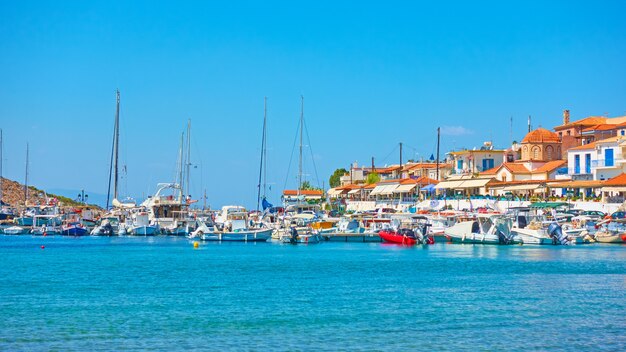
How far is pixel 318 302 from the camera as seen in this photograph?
38.8 metres

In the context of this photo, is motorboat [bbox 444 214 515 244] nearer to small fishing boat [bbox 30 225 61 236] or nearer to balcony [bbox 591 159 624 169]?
balcony [bbox 591 159 624 169]

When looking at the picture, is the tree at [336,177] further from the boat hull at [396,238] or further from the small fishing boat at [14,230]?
the boat hull at [396,238]

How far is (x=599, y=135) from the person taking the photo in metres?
106

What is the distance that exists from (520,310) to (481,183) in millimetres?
71147

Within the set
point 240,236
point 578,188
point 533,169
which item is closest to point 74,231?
point 240,236

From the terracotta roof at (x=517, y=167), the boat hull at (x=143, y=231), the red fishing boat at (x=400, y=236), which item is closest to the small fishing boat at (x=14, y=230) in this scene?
the boat hull at (x=143, y=231)

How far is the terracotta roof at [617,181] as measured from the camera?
86244 mm

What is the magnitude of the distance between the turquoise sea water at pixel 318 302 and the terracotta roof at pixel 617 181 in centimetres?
1899

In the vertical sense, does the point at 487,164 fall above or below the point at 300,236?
above

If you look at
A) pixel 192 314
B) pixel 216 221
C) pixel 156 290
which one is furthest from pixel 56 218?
pixel 192 314

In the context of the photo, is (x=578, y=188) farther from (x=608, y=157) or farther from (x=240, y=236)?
(x=240, y=236)

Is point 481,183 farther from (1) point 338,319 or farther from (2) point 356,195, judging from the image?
(1) point 338,319

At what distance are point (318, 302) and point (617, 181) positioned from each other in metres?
56.6

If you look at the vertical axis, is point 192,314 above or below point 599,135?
below
